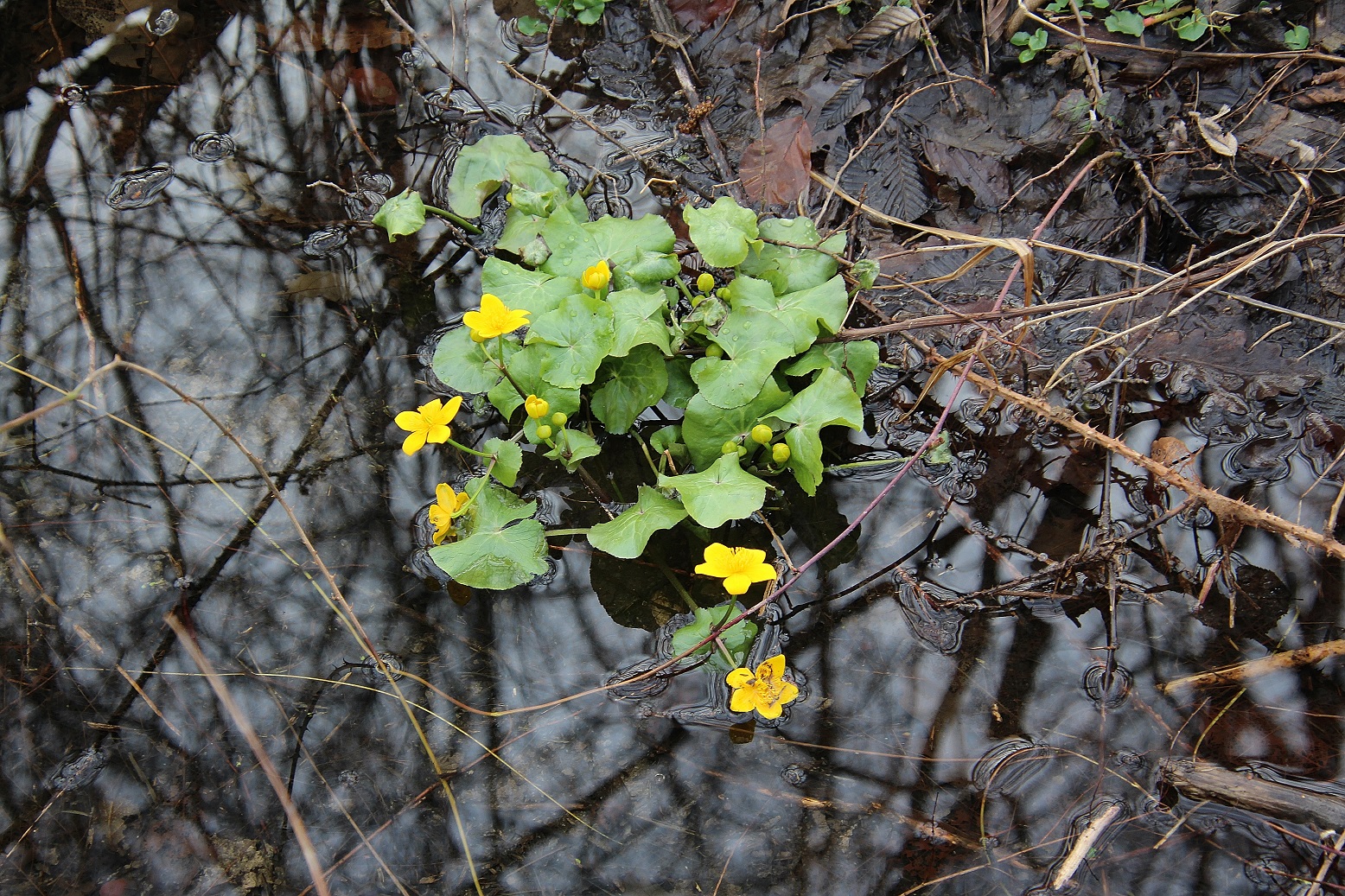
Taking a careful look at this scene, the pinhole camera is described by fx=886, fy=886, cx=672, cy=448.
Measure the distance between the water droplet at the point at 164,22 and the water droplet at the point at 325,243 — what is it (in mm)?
1309

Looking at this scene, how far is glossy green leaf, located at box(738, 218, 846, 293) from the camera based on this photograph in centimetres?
235

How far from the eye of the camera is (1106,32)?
9.38 feet

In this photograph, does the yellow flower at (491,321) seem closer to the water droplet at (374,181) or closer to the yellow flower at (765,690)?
the yellow flower at (765,690)

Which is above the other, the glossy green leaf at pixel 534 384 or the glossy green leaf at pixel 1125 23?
the glossy green leaf at pixel 1125 23

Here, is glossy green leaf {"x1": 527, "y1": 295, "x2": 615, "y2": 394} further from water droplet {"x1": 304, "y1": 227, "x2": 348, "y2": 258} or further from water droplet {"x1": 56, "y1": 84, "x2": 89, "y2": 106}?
water droplet {"x1": 56, "y1": 84, "x2": 89, "y2": 106}

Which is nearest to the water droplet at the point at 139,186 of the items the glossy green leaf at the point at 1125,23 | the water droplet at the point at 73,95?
the water droplet at the point at 73,95

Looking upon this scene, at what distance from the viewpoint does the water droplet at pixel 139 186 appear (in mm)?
2941

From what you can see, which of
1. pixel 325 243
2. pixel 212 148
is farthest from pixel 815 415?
pixel 212 148

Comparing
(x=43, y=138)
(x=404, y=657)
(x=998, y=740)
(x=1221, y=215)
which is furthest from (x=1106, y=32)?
(x=43, y=138)

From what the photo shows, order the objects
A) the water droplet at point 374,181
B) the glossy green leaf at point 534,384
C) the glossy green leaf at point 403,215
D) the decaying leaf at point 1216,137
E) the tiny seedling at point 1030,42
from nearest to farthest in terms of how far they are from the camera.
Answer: the glossy green leaf at point 534,384 → the glossy green leaf at point 403,215 → the decaying leaf at point 1216,137 → the tiny seedling at point 1030,42 → the water droplet at point 374,181

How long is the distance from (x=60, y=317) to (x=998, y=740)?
111 inches

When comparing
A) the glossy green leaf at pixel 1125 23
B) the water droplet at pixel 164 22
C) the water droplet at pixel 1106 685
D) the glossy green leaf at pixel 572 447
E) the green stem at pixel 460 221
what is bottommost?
the water droplet at pixel 1106 685

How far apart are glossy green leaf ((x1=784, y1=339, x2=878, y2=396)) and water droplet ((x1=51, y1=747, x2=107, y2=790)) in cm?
179

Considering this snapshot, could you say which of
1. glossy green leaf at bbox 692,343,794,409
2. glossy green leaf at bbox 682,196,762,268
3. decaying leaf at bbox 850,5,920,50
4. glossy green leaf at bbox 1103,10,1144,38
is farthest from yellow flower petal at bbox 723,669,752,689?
glossy green leaf at bbox 1103,10,1144,38
